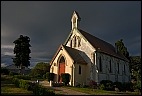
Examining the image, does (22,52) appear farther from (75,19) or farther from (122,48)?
(122,48)

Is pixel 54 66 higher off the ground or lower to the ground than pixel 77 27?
Answer: lower

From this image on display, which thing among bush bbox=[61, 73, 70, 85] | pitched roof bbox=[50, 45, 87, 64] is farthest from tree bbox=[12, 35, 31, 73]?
bush bbox=[61, 73, 70, 85]

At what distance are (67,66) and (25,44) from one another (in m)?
27.5

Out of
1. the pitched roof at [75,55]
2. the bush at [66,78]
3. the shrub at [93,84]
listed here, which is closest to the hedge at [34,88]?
the bush at [66,78]

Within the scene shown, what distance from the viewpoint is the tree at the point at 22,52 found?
57.7 m

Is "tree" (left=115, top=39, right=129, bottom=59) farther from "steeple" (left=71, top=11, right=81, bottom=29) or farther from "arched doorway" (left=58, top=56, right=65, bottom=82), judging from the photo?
"arched doorway" (left=58, top=56, right=65, bottom=82)

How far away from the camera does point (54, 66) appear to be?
3762 cm

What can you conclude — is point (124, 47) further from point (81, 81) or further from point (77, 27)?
point (81, 81)

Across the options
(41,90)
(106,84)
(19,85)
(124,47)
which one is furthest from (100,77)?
(124,47)

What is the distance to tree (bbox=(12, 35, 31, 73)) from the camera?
57.7m

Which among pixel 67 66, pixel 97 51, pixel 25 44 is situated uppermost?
pixel 25 44

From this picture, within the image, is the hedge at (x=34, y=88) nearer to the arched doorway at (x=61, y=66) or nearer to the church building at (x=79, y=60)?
the arched doorway at (x=61, y=66)

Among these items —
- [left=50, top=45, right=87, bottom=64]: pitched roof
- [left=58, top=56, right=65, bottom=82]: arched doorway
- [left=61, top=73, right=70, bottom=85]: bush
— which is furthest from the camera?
[left=58, top=56, right=65, bottom=82]: arched doorway

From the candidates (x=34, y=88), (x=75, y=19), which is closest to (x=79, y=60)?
(x=75, y=19)
